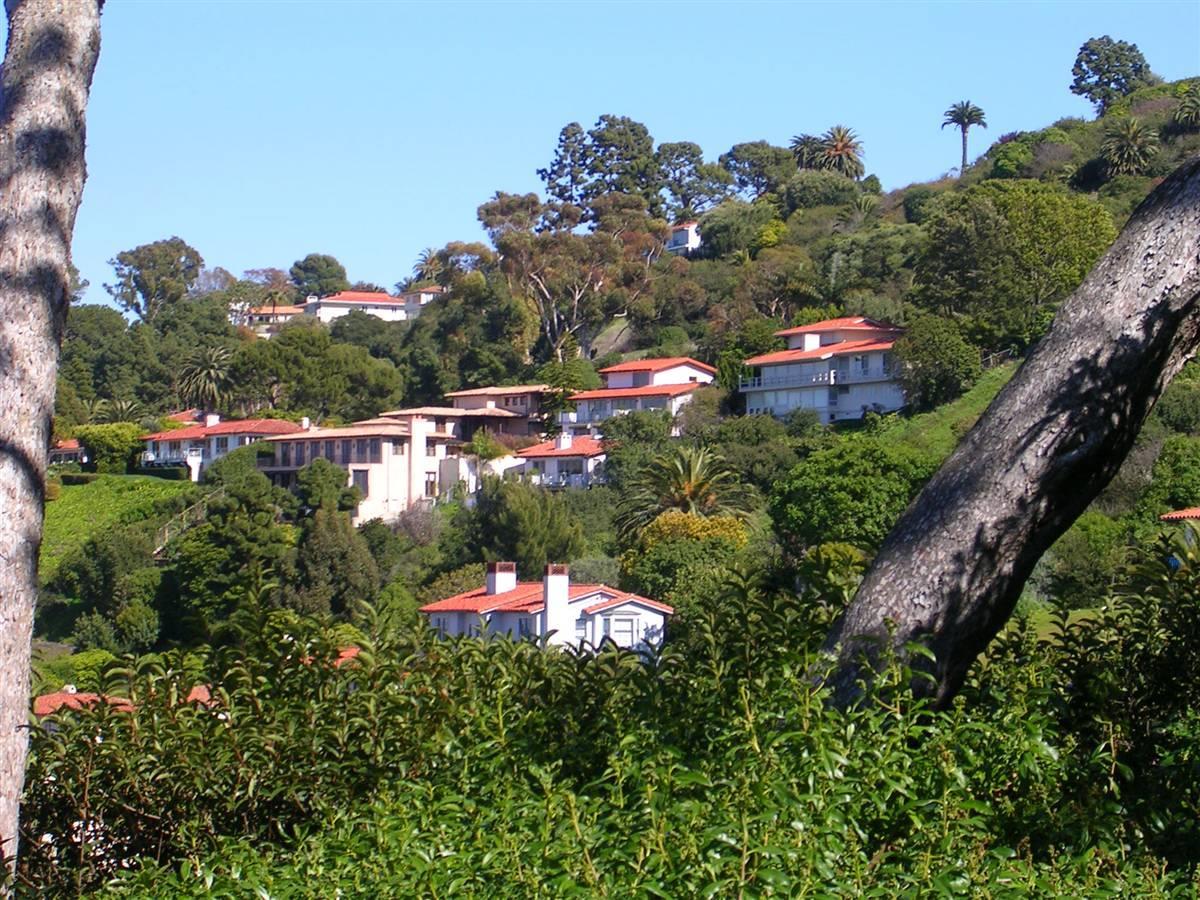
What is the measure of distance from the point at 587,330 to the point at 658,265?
597cm

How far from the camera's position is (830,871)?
3.29 meters

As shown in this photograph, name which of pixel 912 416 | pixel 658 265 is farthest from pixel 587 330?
pixel 912 416

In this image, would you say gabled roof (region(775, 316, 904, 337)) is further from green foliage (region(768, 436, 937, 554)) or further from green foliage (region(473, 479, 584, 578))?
green foliage (region(768, 436, 937, 554))

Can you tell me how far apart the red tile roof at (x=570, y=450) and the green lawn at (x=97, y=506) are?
12.9 m

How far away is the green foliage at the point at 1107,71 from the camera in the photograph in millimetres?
95188

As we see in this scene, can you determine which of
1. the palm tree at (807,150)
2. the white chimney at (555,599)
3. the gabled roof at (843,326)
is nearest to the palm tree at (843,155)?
the palm tree at (807,150)

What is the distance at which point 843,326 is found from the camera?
201 ft

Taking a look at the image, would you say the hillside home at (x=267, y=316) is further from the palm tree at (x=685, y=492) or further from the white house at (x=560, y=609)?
the white house at (x=560, y=609)

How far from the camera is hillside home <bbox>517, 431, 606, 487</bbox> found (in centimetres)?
5759

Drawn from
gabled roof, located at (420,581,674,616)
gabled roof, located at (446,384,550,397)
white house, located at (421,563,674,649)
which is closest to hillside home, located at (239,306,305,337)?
gabled roof, located at (446,384,550,397)

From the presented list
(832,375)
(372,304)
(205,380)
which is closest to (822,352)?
(832,375)

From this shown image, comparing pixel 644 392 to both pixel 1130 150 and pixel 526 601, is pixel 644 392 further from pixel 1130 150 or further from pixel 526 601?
pixel 526 601

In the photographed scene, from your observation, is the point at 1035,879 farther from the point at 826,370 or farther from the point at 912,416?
the point at 826,370

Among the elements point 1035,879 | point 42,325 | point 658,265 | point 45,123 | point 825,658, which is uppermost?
→ point 658,265
